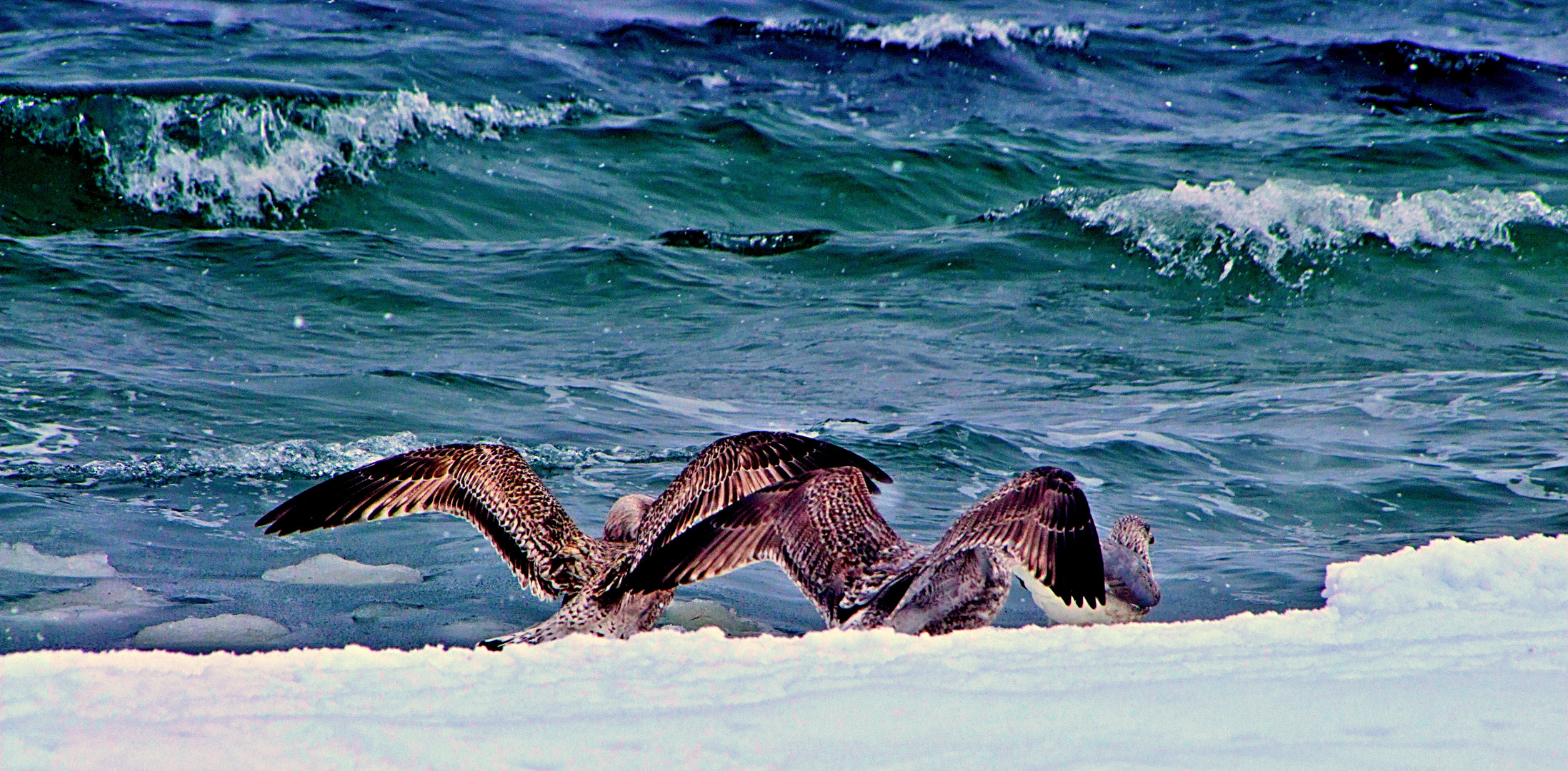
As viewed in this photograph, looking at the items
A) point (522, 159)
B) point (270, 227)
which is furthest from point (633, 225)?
point (270, 227)

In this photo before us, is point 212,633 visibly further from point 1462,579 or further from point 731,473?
point 1462,579

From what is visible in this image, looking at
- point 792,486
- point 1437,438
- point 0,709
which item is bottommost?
point 1437,438

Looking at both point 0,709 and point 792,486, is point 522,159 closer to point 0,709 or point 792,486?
point 792,486

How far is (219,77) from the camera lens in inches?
576

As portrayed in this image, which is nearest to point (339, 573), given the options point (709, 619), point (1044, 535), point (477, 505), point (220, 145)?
point (477, 505)

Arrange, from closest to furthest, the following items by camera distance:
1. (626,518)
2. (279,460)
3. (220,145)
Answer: (626,518), (279,460), (220,145)

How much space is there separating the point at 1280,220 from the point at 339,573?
9.95 m

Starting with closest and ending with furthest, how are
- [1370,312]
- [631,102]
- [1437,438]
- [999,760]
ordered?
[999,760], [1437,438], [1370,312], [631,102]

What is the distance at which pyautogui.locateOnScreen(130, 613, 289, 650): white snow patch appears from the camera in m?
4.80

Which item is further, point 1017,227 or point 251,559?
point 1017,227

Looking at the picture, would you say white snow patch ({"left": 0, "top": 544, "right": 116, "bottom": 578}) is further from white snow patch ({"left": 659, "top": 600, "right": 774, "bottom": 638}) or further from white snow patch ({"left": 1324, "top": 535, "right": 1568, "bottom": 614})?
white snow patch ({"left": 1324, "top": 535, "right": 1568, "bottom": 614})

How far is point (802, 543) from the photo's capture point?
5.16 meters

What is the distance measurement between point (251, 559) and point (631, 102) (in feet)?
36.6

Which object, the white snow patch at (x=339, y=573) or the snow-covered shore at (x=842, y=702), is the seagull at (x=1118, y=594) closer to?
the snow-covered shore at (x=842, y=702)
